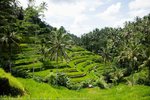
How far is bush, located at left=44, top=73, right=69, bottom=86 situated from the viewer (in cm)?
8012

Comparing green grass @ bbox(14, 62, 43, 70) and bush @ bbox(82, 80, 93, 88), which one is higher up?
green grass @ bbox(14, 62, 43, 70)

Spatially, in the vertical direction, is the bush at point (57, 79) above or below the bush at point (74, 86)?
above

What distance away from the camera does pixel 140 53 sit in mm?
98250

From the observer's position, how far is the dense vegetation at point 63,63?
221 ft

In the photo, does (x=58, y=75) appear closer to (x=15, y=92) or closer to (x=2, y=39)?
(x=2, y=39)

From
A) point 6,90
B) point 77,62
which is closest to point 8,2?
point 6,90

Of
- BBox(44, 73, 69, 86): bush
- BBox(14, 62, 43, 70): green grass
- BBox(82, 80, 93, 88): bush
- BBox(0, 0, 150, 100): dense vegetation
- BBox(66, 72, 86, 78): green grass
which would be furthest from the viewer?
BBox(66, 72, 86, 78): green grass

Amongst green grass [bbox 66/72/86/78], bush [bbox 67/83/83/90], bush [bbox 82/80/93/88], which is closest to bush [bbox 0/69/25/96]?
bush [bbox 67/83/83/90]

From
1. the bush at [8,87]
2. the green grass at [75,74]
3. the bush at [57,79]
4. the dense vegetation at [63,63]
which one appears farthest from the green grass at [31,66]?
the bush at [8,87]

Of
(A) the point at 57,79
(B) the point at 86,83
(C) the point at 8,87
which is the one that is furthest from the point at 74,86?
(C) the point at 8,87

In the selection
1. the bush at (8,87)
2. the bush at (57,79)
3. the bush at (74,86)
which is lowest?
the bush at (74,86)

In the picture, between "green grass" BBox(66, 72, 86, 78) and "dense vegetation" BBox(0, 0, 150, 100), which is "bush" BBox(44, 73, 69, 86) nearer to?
"dense vegetation" BBox(0, 0, 150, 100)

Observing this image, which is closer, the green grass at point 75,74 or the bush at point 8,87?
the bush at point 8,87

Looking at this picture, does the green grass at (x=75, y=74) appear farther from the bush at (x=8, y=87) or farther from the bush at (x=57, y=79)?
the bush at (x=8, y=87)
